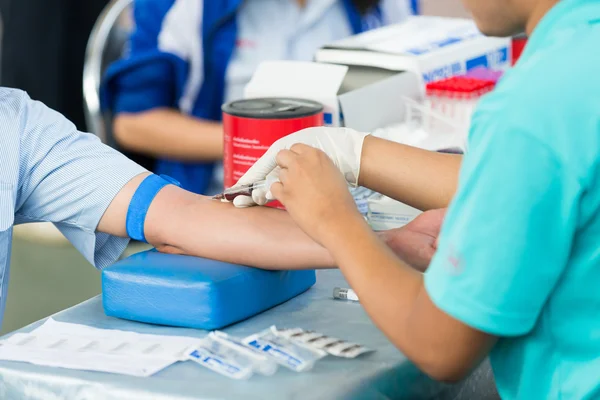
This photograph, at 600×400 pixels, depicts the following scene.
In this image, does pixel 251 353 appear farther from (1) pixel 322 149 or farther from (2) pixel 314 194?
(1) pixel 322 149

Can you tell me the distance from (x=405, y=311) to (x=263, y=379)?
0.56 ft

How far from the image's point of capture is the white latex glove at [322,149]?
1.24 meters

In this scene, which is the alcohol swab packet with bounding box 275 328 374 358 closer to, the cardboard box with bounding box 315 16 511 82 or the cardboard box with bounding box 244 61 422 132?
the cardboard box with bounding box 244 61 422 132

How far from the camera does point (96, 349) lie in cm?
101

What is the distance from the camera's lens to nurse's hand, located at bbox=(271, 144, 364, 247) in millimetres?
947

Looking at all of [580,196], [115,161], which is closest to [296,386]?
[580,196]

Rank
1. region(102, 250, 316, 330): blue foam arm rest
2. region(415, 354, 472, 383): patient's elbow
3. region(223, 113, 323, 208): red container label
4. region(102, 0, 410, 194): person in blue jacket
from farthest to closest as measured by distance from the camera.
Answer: region(102, 0, 410, 194): person in blue jacket, region(223, 113, 323, 208): red container label, region(102, 250, 316, 330): blue foam arm rest, region(415, 354, 472, 383): patient's elbow

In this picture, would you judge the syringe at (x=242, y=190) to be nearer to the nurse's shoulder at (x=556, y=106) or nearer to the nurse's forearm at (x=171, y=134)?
the nurse's shoulder at (x=556, y=106)

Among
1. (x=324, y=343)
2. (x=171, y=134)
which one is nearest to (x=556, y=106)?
(x=324, y=343)

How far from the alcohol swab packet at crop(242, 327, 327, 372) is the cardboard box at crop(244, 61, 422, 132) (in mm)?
631

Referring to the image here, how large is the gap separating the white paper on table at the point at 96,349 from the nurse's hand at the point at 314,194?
185 mm

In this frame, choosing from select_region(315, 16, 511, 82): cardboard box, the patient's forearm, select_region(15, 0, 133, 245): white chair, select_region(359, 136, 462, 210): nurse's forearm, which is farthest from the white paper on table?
select_region(15, 0, 133, 245): white chair

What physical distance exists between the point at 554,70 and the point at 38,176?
2.64ft

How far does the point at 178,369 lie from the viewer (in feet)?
3.15
